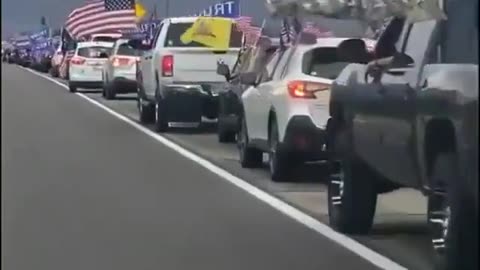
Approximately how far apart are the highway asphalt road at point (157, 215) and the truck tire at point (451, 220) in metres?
0.99

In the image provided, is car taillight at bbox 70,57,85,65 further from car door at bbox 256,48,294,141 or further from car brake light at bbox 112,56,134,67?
car door at bbox 256,48,294,141

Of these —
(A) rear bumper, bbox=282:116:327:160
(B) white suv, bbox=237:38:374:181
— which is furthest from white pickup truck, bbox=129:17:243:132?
(A) rear bumper, bbox=282:116:327:160

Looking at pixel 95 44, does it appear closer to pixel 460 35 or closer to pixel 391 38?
pixel 391 38

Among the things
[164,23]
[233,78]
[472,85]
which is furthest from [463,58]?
[164,23]

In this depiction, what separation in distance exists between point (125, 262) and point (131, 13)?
138 feet

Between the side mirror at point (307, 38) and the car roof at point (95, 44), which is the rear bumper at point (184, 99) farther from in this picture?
the car roof at point (95, 44)

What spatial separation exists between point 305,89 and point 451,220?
695 centimetres

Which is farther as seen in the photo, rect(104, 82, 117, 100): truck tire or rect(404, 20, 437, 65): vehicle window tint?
rect(104, 82, 117, 100): truck tire

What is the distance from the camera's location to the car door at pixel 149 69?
25972mm

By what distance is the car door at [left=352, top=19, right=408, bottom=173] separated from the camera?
11.1 metres

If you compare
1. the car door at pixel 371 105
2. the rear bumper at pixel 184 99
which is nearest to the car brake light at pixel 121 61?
the rear bumper at pixel 184 99

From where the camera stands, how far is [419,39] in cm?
1056

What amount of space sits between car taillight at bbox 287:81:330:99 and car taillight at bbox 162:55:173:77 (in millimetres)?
8977

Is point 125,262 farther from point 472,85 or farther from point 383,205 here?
point 383,205
